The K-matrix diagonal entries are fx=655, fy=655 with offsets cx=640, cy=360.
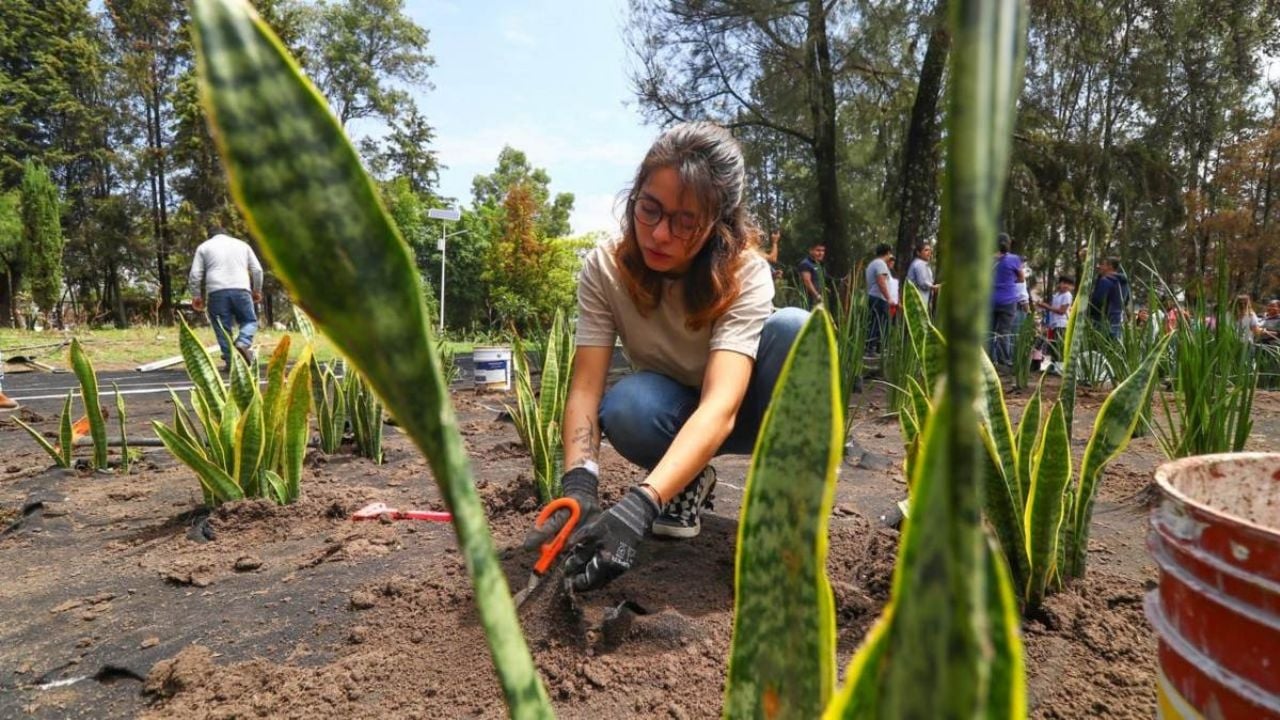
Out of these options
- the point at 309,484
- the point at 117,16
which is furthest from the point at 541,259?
the point at 309,484

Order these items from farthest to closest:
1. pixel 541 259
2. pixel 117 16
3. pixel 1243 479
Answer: pixel 541 259 → pixel 117 16 → pixel 1243 479

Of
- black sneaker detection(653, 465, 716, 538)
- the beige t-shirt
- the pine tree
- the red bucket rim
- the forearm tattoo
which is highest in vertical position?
the pine tree

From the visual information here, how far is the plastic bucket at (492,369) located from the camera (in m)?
4.52

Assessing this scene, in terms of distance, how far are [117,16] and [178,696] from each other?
2252 centimetres

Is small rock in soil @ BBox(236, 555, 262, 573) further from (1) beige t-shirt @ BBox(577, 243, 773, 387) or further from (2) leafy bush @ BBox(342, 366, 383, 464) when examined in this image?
(2) leafy bush @ BBox(342, 366, 383, 464)

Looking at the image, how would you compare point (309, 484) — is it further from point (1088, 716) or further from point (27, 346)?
point (27, 346)

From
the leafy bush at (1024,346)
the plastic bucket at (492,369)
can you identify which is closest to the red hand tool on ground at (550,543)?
the leafy bush at (1024,346)

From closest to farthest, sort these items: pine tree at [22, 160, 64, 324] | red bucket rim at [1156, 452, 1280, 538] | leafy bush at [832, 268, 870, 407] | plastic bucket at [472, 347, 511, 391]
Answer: red bucket rim at [1156, 452, 1280, 538]
leafy bush at [832, 268, 870, 407]
plastic bucket at [472, 347, 511, 391]
pine tree at [22, 160, 64, 324]

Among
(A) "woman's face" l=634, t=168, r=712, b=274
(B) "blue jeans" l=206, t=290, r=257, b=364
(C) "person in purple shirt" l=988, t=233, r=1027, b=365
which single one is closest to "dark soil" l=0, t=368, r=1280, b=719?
(A) "woman's face" l=634, t=168, r=712, b=274

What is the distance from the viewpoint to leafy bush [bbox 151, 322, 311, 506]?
152cm

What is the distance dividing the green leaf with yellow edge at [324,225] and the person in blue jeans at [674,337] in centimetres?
77

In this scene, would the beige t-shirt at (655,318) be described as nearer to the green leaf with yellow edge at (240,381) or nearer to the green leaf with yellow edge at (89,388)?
the green leaf with yellow edge at (240,381)

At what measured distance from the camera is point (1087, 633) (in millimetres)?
948

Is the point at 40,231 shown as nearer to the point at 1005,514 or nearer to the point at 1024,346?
the point at 1024,346
